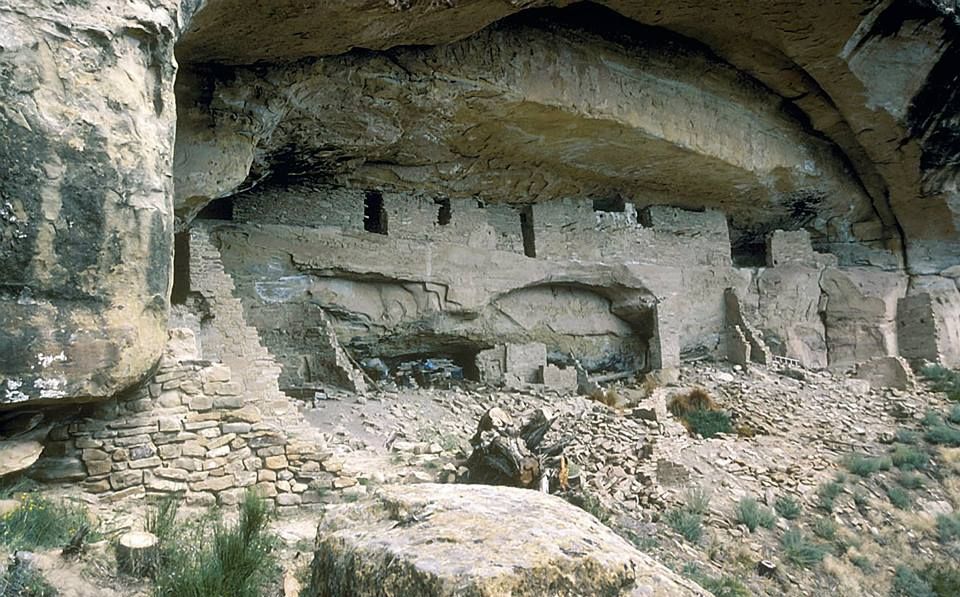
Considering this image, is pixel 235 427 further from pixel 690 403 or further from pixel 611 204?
Answer: pixel 611 204

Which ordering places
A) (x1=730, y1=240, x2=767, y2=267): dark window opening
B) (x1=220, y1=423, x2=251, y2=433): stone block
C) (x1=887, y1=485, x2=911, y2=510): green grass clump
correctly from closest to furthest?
(x1=220, y1=423, x2=251, y2=433): stone block
(x1=887, y1=485, x2=911, y2=510): green grass clump
(x1=730, y1=240, x2=767, y2=267): dark window opening

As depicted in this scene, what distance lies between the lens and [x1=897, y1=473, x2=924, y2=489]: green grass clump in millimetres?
6889

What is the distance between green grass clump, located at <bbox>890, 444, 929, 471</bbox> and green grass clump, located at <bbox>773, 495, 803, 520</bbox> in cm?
186

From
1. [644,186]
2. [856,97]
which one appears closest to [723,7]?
[856,97]

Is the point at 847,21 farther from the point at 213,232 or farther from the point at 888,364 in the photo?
the point at 213,232

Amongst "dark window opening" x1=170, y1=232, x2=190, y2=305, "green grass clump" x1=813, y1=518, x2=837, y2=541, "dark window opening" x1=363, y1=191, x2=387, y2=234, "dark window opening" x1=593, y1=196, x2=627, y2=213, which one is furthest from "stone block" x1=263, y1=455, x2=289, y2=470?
"dark window opening" x1=593, y1=196, x2=627, y2=213

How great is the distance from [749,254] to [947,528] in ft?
27.4

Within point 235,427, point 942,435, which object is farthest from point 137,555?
point 942,435

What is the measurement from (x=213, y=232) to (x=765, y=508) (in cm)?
635

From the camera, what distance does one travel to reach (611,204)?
11.2 metres

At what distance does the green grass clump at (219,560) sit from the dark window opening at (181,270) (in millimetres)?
3426

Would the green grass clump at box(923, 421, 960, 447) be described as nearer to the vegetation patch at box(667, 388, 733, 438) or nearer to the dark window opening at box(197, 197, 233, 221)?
the vegetation patch at box(667, 388, 733, 438)

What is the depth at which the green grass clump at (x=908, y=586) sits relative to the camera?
17.5 ft

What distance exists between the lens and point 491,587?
68.5 inches
